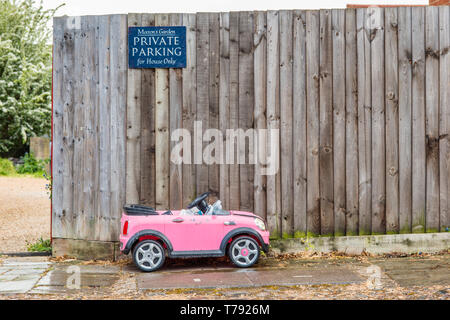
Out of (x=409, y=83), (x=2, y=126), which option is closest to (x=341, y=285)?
(x=409, y=83)

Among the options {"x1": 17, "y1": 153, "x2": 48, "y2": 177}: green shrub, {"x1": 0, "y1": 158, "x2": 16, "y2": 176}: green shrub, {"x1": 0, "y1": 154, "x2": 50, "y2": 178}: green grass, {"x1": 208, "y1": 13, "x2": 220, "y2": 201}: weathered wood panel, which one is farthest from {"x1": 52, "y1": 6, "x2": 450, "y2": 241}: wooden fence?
{"x1": 17, "y1": 153, "x2": 48, "y2": 177}: green shrub

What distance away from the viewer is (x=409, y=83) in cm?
622

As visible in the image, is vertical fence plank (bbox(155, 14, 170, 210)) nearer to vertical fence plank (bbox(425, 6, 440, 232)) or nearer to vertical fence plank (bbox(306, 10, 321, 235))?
vertical fence plank (bbox(306, 10, 321, 235))

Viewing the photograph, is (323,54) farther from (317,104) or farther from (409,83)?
(409,83)

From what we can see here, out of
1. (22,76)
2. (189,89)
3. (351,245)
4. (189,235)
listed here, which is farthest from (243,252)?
(22,76)

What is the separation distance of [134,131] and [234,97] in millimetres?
1333

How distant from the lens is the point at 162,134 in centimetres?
615

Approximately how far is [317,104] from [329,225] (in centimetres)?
154

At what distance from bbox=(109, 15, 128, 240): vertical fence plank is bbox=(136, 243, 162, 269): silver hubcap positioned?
29.7 inches

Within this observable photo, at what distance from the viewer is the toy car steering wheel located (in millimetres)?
5629

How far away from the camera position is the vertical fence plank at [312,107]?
617 centimetres

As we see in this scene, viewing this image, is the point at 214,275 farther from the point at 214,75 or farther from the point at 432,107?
the point at 432,107

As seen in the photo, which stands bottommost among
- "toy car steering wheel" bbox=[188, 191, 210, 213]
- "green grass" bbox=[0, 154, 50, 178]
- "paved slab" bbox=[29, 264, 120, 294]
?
"paved slab" bbox=[29, 264, 120, 294]

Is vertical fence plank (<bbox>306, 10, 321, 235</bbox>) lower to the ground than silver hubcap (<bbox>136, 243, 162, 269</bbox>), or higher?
higher
